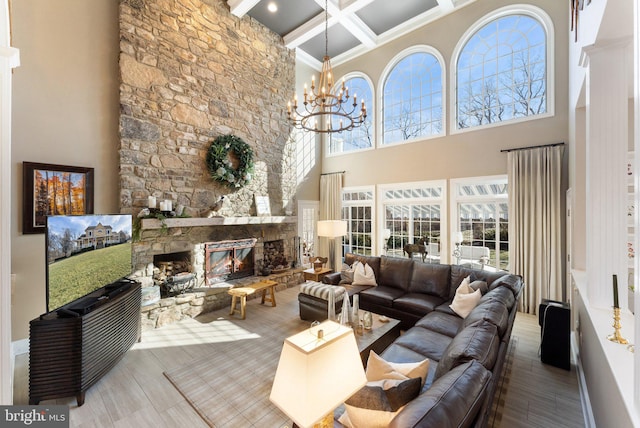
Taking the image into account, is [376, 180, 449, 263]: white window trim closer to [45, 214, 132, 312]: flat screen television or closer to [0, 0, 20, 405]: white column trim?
[45, 214, 132, 312]: flat screen television

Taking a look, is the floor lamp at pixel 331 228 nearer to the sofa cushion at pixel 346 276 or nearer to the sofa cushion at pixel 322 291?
the sofa cushion at pixel 346 276

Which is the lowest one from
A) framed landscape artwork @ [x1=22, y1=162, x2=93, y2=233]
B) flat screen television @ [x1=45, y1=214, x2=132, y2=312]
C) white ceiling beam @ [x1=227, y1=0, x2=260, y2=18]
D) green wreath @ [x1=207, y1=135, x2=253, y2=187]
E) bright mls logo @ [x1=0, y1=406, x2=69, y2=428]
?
bright mls logo @ [x1=0, y1=406, x2=69, y2=428]

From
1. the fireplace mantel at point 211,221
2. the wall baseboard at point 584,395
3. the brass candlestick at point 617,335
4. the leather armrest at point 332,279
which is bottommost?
the wall baseboard at point 584,395

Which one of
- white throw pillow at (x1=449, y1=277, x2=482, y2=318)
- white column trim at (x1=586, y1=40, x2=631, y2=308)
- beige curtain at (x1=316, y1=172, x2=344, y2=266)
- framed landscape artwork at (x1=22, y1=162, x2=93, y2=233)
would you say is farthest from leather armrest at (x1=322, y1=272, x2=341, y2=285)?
framed landscape artwork at (x1=22, y1=162, x2=93, y2=233)

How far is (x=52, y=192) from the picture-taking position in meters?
3.45

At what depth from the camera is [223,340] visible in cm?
354

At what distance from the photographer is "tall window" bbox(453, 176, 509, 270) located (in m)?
4.94

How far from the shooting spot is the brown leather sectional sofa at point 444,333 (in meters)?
1.22

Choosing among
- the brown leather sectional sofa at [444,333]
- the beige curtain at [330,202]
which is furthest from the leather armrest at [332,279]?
the beige curtain at [330,202]

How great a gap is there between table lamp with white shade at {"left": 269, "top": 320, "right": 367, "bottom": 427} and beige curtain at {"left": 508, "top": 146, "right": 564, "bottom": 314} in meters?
4.59

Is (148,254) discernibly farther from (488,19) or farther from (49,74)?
(488,19)

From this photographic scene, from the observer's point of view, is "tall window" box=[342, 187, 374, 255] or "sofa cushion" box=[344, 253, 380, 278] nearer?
"sofa cushion" box=[344, 253, 380, 278]

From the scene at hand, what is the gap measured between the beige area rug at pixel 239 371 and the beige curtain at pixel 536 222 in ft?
4.56

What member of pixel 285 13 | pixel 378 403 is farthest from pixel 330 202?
pixel 378 403
